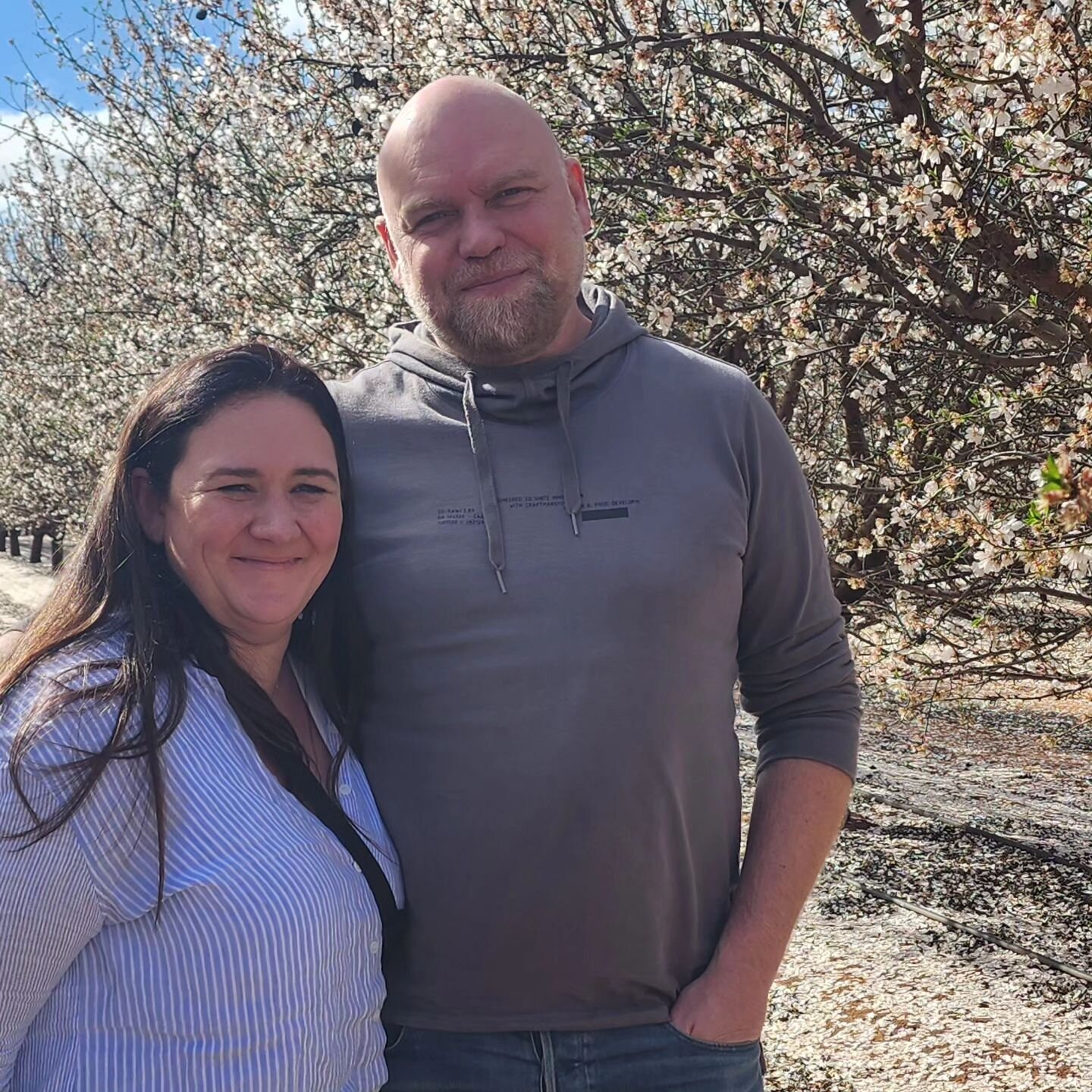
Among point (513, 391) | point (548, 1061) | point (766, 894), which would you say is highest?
point (513, 391)

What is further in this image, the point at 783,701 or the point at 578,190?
the point at 578,190

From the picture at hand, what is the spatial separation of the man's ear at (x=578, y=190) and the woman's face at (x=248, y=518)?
2.48 feet

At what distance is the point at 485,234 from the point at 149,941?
1.32 meters

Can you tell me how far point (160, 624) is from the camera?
1885mm

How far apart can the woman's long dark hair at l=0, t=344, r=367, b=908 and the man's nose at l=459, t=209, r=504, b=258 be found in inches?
14.4

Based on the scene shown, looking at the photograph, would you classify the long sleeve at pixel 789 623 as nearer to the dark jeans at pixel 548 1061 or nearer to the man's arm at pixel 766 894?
the man's arm at pixel 766 894

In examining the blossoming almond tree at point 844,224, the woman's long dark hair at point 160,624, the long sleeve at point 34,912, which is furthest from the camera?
the blossoming almond tree at point 844,224

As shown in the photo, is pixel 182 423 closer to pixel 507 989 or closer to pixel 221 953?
pixel 221 953

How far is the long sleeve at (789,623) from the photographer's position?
222 centimetres

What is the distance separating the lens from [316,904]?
1749 millimetres

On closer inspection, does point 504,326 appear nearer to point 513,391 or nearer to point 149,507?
point 513,391

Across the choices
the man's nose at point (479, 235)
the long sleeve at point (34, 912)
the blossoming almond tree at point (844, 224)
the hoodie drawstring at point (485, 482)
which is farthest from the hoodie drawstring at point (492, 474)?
the blossoming almond tree at point (844, 224)

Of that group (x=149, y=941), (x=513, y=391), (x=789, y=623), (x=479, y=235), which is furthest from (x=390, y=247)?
(x=149, y=941)

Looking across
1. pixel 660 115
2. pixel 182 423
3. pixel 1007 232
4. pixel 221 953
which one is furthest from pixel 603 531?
pixel 660 115
